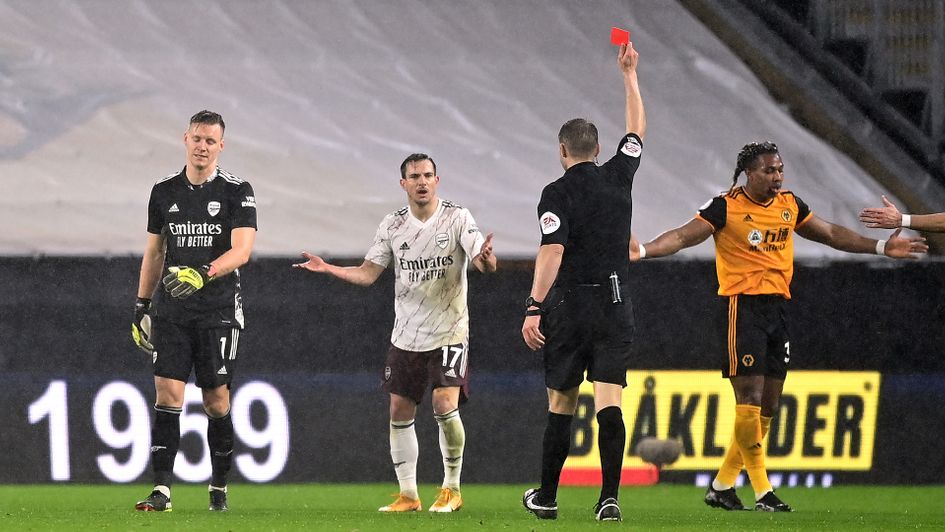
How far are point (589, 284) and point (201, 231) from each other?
6.88ft

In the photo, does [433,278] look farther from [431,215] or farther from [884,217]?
[884,217]

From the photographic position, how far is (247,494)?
10.2 metres

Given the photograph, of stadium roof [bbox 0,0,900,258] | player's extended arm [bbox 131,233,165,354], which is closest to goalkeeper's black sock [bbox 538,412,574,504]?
player's extended arm [bbox 131,233,165,354]

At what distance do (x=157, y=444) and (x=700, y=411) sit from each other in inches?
174

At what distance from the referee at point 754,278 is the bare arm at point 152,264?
2.49 m

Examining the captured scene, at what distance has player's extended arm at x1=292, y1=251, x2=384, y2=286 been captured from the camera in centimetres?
859

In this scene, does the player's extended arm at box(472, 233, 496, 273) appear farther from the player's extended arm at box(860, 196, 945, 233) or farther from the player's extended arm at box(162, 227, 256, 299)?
the player's extended arm at box(860, 196, 945, 233)

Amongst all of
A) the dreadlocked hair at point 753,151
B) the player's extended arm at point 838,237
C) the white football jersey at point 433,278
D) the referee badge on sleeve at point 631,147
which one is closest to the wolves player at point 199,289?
the white football jersey at point 433,278

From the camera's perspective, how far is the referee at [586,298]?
749 cm

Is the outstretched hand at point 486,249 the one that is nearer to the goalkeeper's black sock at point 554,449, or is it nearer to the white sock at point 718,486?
the goalkeeper's black sock at point 554,449

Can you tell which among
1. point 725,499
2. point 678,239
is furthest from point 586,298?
point 725,499

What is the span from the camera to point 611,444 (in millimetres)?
7477

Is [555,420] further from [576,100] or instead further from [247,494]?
[576,100]

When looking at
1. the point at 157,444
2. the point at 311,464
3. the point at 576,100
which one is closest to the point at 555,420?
the point at 157,444
